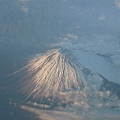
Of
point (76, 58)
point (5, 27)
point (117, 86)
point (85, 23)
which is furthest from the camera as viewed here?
point (85, 23)

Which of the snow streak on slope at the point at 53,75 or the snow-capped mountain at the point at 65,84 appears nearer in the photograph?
the snow-capped mountain at the point at 65,84

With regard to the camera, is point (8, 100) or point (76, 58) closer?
point (8, 100)

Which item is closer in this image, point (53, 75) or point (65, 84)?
point (65, 84)

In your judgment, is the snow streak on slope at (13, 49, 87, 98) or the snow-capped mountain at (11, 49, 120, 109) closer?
the snow-capped mountain at (11, 49, 120, 109)

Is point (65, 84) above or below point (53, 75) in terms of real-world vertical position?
below

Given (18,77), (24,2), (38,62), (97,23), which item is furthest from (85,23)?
(18,77)

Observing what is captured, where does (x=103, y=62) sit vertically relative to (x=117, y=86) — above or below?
above

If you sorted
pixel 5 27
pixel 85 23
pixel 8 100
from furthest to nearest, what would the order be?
pixel 85 23 < pixel 5 27 < pixel 8 100

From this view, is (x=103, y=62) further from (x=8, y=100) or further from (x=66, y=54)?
(x=8, y=100)
